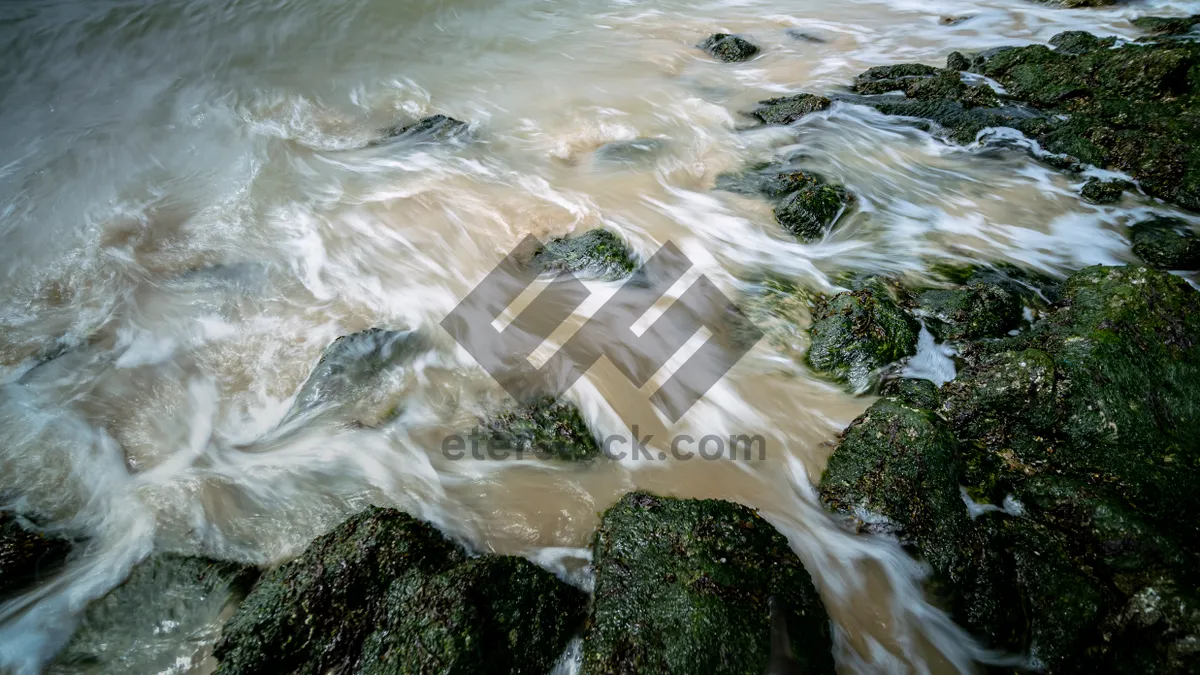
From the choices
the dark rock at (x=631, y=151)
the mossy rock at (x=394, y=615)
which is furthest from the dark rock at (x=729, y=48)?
the mossy rock at (x=394, y=615)

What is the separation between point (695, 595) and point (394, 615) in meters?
1.36

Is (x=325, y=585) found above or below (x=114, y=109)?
below

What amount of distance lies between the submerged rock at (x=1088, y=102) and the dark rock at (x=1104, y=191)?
0.95 feet

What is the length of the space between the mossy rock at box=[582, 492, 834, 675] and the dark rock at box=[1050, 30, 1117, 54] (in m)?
8.76

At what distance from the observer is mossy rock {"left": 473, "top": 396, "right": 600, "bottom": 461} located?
3833mm

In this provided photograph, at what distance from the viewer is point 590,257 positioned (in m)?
5.23

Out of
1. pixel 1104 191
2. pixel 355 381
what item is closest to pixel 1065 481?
pixel 1104 191

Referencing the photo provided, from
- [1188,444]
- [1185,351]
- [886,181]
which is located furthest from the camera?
[886,181]

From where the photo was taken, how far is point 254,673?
2.45 metres

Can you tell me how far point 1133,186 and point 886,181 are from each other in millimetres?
2338

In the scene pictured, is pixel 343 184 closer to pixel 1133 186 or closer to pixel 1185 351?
pixel 1185 351

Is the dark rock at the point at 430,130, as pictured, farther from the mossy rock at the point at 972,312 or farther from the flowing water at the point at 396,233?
the mossy rock at the point at 972,312

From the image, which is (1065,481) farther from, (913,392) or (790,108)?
(790,108)

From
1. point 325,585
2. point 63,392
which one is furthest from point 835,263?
point 63,392
